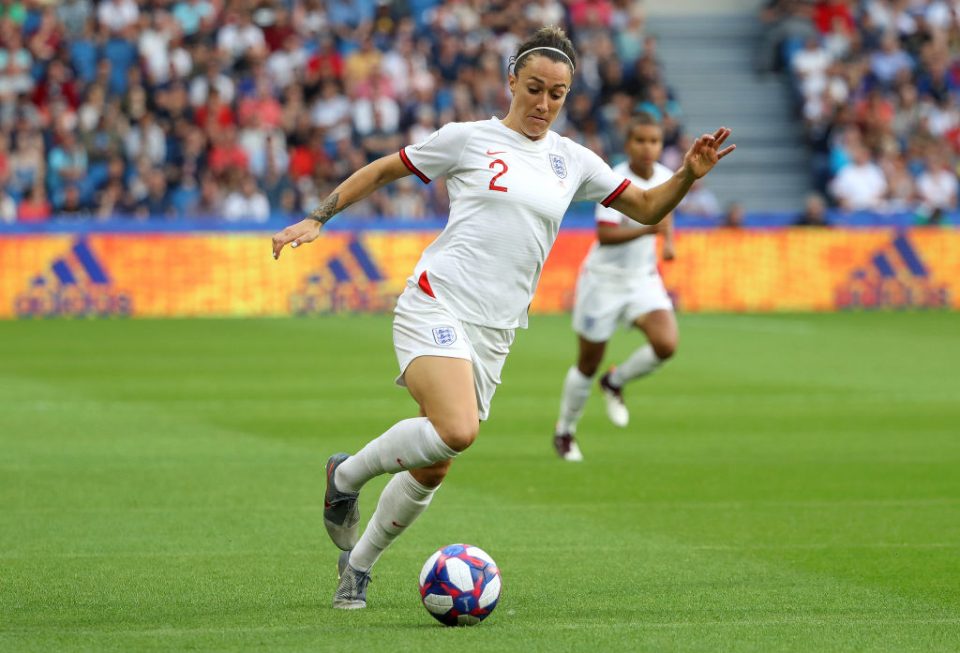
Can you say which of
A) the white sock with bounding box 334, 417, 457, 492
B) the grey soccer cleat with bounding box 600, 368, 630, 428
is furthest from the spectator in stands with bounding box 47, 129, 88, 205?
the white sock with bounding box 334, 417, 457, 492

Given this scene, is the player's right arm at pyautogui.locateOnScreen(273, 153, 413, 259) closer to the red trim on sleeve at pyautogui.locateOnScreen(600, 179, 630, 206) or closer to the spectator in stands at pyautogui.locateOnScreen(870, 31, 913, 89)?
the red trim on sleeve at pyautogui.locateOnScreen(600, 179, 630, 206)

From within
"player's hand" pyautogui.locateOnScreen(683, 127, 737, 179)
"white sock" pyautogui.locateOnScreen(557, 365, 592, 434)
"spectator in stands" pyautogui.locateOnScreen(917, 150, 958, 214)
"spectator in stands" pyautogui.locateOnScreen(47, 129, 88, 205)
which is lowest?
"spectator in stands" pyautogui.locateOnScreen(917, 150, 958, 214)

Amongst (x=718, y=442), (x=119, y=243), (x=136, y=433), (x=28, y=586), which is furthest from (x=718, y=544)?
(x=119, y=243)

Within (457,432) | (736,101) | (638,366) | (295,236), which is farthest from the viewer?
(736,101)

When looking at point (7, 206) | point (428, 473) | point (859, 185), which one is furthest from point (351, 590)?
point (859, 185)

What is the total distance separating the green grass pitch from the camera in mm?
6469

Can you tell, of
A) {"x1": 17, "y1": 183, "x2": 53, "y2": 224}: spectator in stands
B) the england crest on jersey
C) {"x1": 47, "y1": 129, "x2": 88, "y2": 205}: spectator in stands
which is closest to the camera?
the england crest on jersey

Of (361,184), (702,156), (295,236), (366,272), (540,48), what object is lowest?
(366,272)

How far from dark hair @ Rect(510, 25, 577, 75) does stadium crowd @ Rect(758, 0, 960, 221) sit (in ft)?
76.3

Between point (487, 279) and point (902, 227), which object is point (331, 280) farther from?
point (487, 279)

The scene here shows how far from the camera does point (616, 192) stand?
292 inches

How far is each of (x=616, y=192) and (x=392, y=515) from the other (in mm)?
1751

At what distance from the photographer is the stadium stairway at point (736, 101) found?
32938 mm

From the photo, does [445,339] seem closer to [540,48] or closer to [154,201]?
[540,48]
